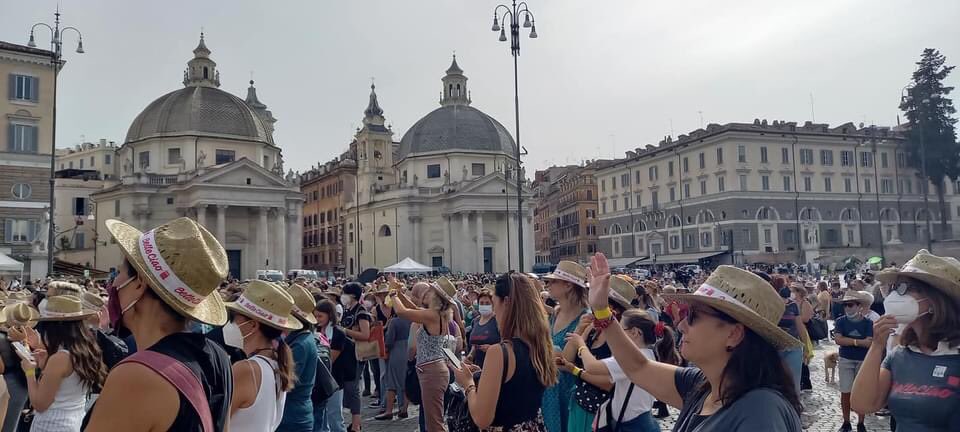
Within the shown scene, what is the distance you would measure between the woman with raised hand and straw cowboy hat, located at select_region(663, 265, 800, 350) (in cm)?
146

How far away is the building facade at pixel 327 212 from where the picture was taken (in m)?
79.5

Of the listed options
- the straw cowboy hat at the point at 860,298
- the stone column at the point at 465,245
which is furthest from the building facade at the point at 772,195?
the straw cowboy hat at the point at 860,298

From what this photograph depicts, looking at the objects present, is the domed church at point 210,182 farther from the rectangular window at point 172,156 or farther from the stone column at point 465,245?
the stone column at point 465,245

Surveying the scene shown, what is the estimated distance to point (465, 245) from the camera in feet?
209

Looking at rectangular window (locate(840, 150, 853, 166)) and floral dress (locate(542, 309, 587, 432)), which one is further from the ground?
rectangular window (locate(840, 150, 853, 166))

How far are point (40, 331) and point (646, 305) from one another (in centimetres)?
821

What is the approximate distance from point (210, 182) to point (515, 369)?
53525 millimetres

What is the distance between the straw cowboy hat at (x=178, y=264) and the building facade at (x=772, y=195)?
5600 centimetres

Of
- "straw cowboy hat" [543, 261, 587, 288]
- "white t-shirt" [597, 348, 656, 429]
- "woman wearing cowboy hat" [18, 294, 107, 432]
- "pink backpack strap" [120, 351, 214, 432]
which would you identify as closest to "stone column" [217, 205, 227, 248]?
"woman wearing cowboy hat" [18, 294, 107, 432]

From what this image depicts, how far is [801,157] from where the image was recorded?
62406mm

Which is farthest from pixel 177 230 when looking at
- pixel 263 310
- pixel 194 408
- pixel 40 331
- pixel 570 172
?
pixel 570 172

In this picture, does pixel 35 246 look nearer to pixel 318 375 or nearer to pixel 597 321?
pixel 318 375

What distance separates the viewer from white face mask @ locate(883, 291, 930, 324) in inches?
140

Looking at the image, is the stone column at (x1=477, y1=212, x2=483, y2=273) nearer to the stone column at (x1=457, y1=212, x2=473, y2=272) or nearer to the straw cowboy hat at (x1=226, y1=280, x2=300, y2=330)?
the stone column at (x1=457, y1=212, x2=473, y2=272)
